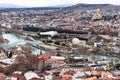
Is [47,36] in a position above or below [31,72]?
below

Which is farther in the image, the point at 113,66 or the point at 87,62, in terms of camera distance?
the point at 87,62

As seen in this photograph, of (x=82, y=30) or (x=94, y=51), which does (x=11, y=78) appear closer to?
(x=94, y=51)

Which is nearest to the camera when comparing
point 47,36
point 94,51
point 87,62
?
point 87,62

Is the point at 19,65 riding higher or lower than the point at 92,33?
higher

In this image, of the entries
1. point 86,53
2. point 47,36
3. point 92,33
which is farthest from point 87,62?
point 92,33

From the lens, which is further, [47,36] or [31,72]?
[47,36]

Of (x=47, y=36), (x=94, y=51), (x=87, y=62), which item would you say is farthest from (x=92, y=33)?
(x=87, y=62)

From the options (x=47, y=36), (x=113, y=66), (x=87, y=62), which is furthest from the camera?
(x=47, y=36)

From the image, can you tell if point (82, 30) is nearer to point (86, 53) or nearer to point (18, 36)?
point (18, 36)

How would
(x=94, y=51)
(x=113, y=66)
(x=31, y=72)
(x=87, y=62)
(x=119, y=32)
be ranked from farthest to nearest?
(x=119, y=32)
(x=94, y=51)
(x=87, y=62)
(x=113, y=66)
(x=31, y=72)
